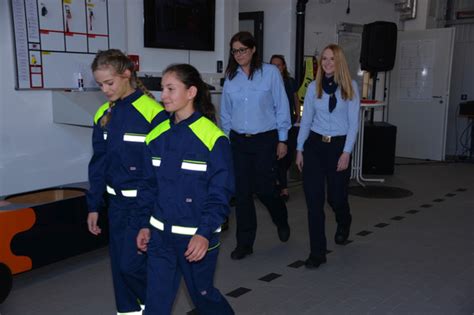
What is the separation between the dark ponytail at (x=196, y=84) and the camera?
75.2 inches

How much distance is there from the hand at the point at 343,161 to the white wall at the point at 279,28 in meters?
3.52

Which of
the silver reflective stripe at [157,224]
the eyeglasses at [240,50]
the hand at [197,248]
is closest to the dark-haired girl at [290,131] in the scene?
the eyeglasses at [240,50]

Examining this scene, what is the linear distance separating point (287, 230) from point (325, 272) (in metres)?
0.57

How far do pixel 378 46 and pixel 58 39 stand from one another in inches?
164

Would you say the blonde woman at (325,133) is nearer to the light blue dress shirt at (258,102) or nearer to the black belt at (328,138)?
the black belt at (328,138)

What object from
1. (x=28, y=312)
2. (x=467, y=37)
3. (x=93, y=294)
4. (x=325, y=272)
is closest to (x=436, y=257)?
(x=325, y=272)

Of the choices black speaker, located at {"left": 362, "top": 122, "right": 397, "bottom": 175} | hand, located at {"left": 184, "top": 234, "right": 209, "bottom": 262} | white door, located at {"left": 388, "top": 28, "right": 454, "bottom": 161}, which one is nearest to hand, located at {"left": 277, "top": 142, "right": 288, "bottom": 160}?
hand, located at {"left": 184, "top": 234, "right": 209, "bottom": 262}

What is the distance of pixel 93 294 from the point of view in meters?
2.95

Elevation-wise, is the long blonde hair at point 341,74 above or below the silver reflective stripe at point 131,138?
above

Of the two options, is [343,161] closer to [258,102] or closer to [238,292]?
[258,102]

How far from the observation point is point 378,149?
686 centimetres

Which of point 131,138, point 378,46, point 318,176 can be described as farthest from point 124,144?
point 378,46

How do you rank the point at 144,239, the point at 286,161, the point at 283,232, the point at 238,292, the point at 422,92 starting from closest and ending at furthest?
the point at 144,239, the point at 238,292, the point at 283,232, the point at 286,161, the point at 422,92

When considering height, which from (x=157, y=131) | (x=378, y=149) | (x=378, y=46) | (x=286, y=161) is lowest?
(x=378, y=149)
